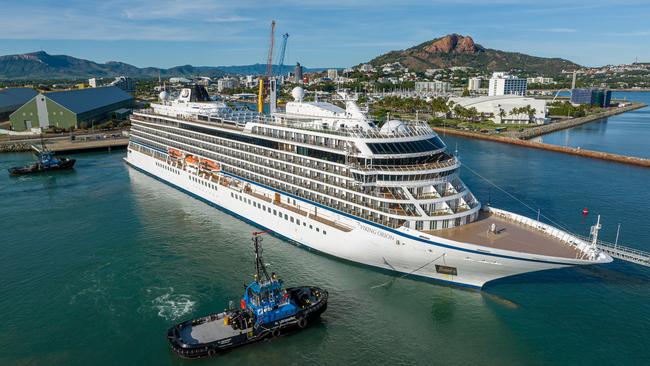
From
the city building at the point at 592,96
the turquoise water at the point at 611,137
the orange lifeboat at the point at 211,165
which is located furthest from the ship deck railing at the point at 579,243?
the city building at the point at 592,96

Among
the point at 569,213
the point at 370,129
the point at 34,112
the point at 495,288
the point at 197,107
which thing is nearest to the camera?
the point at 495,288

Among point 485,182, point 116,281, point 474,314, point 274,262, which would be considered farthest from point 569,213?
point 116,281

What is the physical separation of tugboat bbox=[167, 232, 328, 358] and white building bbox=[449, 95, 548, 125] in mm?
104210

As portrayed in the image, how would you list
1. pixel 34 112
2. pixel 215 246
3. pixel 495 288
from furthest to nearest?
pixel 34 112 < pixel 215 246 < pixel 495 288

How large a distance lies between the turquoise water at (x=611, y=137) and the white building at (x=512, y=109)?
31.2 ft

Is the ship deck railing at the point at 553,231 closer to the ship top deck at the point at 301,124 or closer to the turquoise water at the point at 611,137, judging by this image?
the ship top deck at the point at 301,124

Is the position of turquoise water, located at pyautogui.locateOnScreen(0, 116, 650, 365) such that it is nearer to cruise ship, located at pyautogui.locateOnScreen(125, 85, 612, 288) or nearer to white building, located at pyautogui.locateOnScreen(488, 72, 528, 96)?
cruise ship, located at pyautogui.locateOnScreen(125, 85, 612, 288)

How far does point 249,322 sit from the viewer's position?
2170 centimetres

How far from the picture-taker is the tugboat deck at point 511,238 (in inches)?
939

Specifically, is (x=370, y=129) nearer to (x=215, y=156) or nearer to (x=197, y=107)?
(x=215, y=156)

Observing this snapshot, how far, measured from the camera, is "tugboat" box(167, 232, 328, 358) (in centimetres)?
2052

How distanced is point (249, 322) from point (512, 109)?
109617mm

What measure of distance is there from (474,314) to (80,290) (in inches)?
960

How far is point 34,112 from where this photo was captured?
86188 mm
